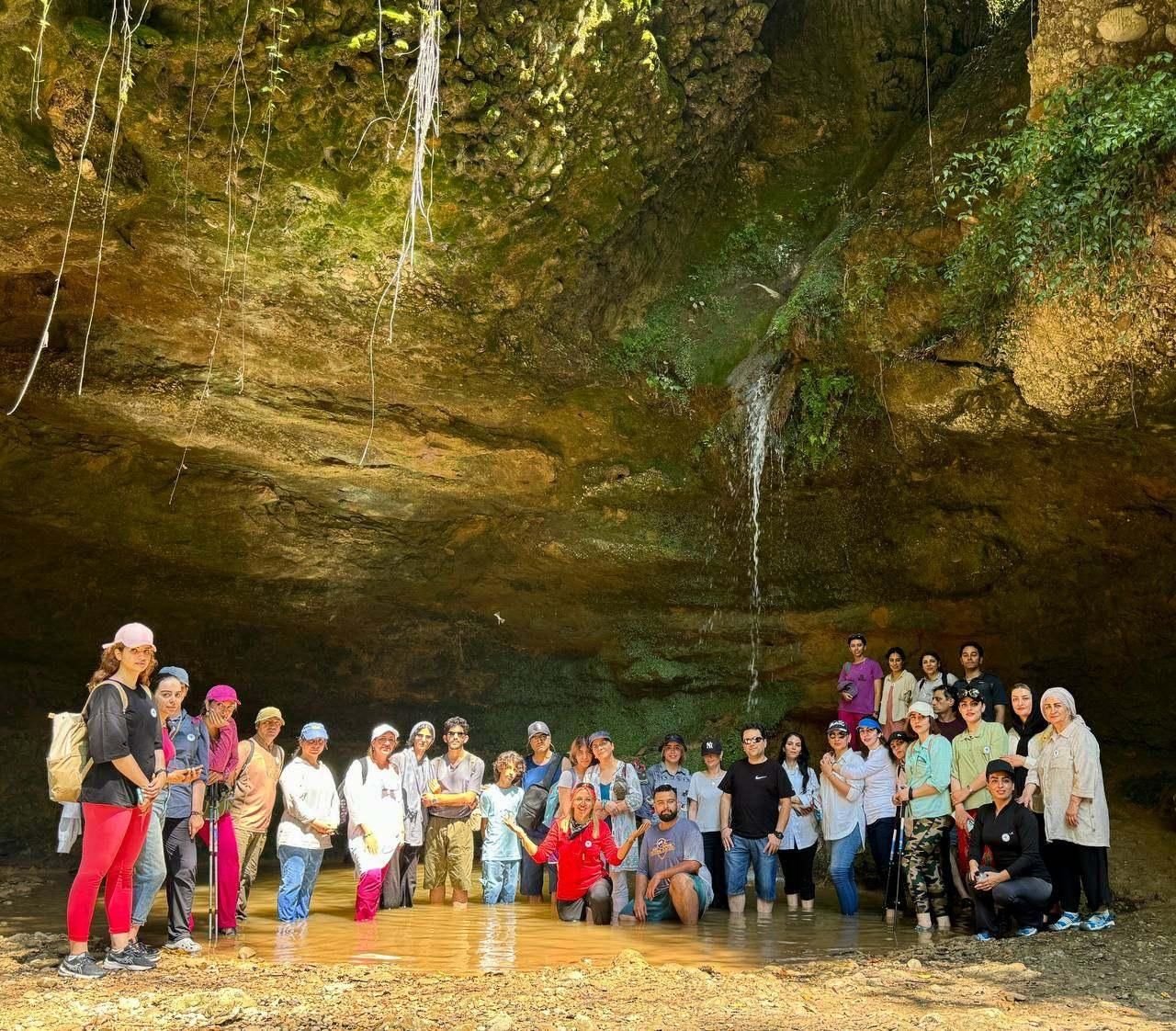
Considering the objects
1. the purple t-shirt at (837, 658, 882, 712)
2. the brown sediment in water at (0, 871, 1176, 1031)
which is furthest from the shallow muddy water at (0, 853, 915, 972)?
the purple t-shirt at (837, 658, 882, 712)

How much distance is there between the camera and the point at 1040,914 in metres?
6.39

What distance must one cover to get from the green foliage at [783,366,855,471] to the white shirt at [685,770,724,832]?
316 centimetres

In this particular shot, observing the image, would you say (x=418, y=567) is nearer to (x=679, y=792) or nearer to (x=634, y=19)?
(x=679, y=792)

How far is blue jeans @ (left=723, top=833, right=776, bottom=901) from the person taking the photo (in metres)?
7.84

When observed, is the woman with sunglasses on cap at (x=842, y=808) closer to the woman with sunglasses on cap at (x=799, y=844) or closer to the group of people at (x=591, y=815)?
the group of people at (x=591, y=815)

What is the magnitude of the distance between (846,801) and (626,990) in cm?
336

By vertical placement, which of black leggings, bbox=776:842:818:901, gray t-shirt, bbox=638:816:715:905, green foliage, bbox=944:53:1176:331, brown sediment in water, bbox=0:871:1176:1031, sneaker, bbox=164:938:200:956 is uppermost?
green foliage, bbox=944:53:1176:331

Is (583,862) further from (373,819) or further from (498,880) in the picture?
(373,819)

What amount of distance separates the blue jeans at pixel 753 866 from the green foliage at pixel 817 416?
143 inches

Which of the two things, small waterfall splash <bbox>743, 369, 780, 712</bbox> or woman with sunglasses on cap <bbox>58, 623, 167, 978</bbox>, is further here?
small waterfall splash <bbox>743, 369, 780, 712</bbox>

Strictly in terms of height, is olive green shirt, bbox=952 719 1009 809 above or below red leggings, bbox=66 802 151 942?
above

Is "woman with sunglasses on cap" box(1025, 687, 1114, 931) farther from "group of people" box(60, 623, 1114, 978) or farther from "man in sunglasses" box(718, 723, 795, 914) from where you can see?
"man in sunglasses" box(718, 723, 795, 914)

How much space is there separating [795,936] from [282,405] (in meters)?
5.67

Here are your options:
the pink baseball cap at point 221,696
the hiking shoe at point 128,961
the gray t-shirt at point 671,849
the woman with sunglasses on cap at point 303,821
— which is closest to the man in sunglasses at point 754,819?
the gray t-shirt at point 671,849
